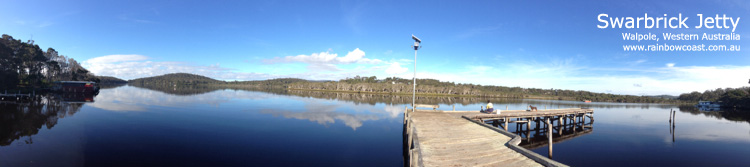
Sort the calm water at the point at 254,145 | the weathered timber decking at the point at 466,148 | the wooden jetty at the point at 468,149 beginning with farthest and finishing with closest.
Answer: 1. the calm water at the point at 254,145
2. the weathered timber decking at the point at 466,148
3. the wooden jetty at the point at 468,149

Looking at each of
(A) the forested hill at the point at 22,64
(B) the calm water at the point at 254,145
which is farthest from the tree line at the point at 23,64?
(B) the calm water at the point at 254,145

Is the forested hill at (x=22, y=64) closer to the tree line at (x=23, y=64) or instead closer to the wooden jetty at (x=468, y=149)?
the tree line at (x=23, y=64)

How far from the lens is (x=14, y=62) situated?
189ft

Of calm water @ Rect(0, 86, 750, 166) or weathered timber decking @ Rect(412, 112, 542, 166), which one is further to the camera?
calm water @ Rect(0, 86, 750, 166)

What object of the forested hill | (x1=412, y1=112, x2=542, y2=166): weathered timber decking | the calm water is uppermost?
the forested hill

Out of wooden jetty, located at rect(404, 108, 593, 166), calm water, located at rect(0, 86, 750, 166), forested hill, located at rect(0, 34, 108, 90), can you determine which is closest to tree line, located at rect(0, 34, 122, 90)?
forested hill, located at rect(0, 34, 108, 90)

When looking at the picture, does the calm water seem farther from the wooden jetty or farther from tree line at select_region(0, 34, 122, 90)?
tree line at select_region(0, 34, 122, 90)

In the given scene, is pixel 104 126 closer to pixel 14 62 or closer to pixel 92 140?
pixel 92 140

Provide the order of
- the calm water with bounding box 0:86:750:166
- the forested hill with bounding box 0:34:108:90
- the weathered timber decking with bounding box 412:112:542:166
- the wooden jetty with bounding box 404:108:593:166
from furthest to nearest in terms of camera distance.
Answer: the forested hill with bounding box 0:34:108:90, the calm water with bounding box 0:86:750:166, the weathered timber decking with bounding box 412:112:542:166, the wooden jetty with bounding box 404:108:593:166

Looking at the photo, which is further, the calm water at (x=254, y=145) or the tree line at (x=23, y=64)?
the tree line at (x=23, y=64)

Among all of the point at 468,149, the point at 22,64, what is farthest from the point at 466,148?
the point at 22,64

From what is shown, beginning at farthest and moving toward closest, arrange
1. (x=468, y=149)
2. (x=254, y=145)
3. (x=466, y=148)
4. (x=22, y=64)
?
(x=22, y=64) → (x=254, y=145) → (x=466, y=148) → (x=468, y=149)

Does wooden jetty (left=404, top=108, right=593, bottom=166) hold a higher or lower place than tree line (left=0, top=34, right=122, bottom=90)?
lower

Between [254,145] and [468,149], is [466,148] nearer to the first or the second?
[468,149]
